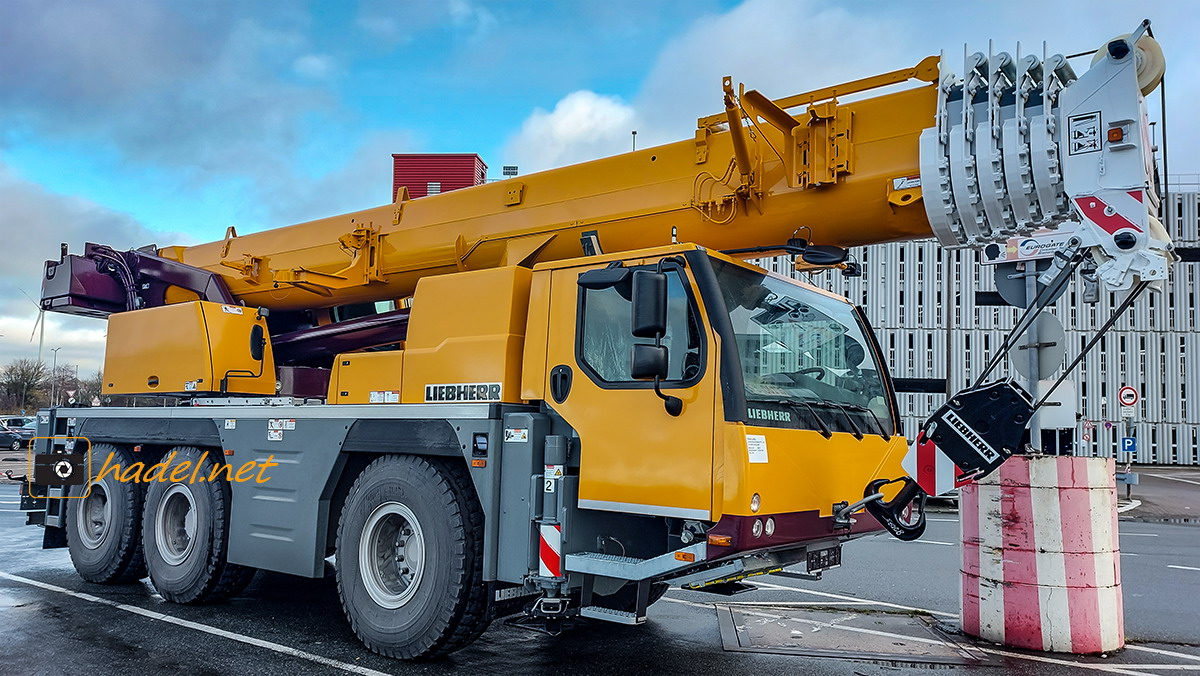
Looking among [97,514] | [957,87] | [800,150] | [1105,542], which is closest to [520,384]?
[800,150]

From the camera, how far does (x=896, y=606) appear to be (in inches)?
308

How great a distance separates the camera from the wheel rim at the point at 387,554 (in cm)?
582

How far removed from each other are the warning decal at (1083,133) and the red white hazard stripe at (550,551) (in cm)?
330

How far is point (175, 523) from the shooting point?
25.6 feet

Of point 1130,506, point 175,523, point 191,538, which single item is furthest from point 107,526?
point 1130,506

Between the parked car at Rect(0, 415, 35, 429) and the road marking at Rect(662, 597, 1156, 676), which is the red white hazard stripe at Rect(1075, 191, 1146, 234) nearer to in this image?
the road marking at Rect(662, 597, 1156, 676)

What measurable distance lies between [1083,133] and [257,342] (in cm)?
671

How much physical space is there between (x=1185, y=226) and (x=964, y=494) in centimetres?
4143

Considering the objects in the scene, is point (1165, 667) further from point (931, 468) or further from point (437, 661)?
point (437, 661)

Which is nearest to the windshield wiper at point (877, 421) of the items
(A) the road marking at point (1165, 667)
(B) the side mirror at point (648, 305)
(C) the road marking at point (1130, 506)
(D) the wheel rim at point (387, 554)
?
(B) the side mirror at point (648, 305)

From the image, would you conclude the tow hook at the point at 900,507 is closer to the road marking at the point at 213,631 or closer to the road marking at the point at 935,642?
the road marking at the point at 935,642

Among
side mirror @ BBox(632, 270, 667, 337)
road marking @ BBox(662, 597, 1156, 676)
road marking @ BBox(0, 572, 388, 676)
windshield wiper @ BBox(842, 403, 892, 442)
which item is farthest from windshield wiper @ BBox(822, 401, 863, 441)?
road marking @ BBox(0, 572, 388, 676)

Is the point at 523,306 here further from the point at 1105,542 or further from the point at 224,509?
the point at 1105,542

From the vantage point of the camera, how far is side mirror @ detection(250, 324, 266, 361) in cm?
812
